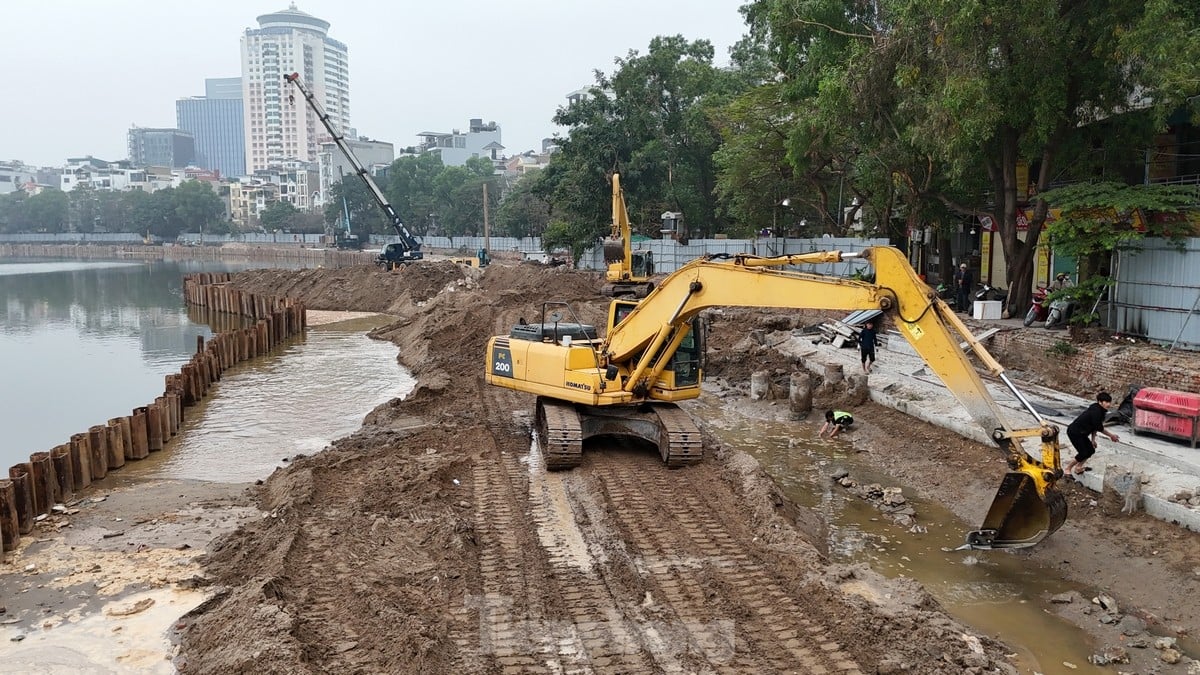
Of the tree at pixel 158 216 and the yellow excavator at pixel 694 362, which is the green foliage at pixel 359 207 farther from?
the yellow excavator at pixel 694 362

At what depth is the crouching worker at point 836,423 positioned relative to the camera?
1656cm

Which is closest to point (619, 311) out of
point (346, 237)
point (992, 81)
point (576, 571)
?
point (576, 571)

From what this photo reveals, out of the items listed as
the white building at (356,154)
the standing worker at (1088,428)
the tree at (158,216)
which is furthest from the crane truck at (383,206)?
the white building at (356,154)

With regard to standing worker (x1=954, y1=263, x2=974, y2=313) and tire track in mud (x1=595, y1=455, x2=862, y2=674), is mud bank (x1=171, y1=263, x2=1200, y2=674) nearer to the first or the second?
tire track in mud (x1=595, y1=455, x2=862, y2=674)

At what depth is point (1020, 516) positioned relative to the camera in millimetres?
9477

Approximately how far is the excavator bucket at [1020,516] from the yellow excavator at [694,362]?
1 cm

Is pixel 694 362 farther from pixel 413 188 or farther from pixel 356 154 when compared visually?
pixel 356 154

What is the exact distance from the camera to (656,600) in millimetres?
8523

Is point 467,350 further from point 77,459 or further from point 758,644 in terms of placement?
point 758,644

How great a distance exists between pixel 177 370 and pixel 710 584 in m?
24.0

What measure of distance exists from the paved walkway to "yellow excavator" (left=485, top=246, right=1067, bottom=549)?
3.06 ft

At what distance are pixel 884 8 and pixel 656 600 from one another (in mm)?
17647

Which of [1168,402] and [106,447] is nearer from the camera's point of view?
[1168,402]

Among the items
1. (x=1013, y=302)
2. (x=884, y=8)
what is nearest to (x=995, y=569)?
(x=1013, y=302)
